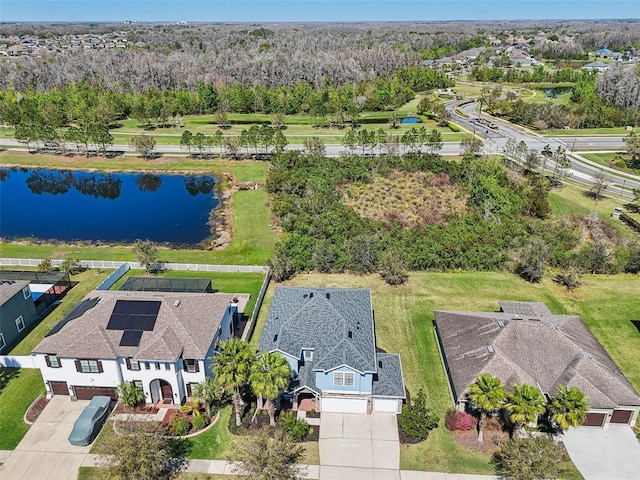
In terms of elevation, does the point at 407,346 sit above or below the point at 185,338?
below

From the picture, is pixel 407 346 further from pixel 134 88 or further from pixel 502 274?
pixel 134 88

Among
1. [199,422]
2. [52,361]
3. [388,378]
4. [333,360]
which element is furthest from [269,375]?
[52,361]

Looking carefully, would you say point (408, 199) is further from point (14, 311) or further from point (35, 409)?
point (35, 409)

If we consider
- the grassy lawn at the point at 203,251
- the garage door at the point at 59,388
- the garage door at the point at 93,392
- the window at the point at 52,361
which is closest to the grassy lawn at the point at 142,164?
the grassy lawn at the point at 203,251

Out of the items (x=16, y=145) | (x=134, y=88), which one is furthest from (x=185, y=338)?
(x=134, y=88)

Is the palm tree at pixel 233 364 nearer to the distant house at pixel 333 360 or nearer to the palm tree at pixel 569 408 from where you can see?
the distant house at pixel 333 360
